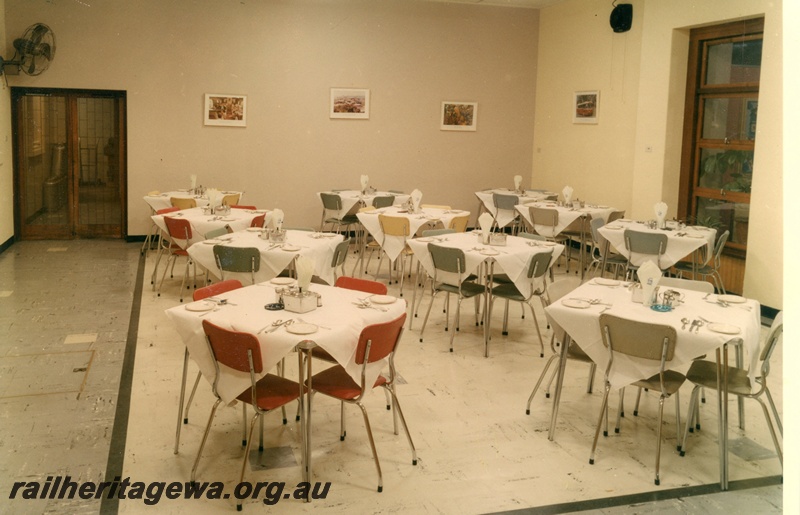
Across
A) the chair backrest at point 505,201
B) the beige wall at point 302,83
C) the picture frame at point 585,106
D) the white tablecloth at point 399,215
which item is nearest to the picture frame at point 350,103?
the beige wall at point 302,83

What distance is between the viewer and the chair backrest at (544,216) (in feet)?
27.8

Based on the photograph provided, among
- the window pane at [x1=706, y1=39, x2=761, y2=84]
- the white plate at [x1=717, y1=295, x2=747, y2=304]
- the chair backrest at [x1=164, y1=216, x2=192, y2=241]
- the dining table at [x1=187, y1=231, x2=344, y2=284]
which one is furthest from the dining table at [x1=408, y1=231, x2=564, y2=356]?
the window pane at [x1=706, y1=39, x2=761, y2=84]

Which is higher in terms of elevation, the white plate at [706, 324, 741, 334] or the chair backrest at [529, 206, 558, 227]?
the chair backrest at [529, 206, 558, 227]

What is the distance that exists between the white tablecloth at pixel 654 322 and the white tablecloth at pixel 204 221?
3.82 m

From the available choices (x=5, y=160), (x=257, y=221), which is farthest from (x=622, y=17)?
(x=5, y=160)

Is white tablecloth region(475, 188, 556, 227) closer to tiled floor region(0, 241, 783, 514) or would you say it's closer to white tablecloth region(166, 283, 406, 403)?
tiled floor region(0, 241, 783, 514)

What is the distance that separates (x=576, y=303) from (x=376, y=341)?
1364mm

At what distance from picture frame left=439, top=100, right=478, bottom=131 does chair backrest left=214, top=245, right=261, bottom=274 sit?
6.55m

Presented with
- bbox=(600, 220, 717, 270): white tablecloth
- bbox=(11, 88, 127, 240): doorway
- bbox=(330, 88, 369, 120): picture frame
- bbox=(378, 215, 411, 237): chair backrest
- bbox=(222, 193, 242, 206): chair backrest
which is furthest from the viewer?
bbox=(330, 88, 369, 120): picture frame

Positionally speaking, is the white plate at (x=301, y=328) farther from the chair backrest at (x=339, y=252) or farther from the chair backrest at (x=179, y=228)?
the chair backrest at (x=179, y=228)

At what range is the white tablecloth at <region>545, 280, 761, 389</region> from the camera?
376 cm

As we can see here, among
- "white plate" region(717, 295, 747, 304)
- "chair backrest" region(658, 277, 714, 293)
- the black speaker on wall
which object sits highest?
the black speaker on wall

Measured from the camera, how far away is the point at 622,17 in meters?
9.53

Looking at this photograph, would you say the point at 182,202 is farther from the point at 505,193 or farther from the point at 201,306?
the point at 201,306
